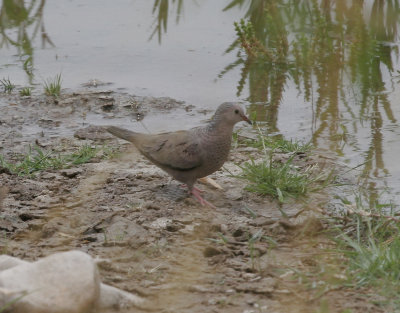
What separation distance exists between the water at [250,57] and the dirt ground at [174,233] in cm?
100

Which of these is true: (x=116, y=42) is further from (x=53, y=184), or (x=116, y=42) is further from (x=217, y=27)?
(x=53, y=184)

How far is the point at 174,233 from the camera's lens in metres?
5.09

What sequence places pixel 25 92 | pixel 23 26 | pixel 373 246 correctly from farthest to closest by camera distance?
pixel 23 26 → pixel 25 92 → pixel 373 246

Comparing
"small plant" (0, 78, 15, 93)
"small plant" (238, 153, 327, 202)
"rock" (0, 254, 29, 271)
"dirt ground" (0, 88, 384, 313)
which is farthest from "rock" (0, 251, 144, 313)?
"small plant" (0, 78, 15, 93)

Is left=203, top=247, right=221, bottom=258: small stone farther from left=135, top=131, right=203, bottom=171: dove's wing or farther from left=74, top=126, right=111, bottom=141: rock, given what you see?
left=74, top=126, right=111, bottom=141: rock

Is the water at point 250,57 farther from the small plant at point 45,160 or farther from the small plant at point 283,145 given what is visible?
the small plant at point 45,160

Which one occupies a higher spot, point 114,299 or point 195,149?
point 195,149

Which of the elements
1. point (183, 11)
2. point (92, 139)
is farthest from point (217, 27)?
point (92, 139)

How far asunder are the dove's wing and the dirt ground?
0.82 feet

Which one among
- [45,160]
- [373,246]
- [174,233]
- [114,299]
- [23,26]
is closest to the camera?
[114,299]

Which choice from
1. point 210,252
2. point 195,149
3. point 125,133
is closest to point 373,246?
point 210,252

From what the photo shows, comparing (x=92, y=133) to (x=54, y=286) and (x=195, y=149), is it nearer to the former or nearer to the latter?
(x=195, y=149)

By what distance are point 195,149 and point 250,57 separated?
341 centimetres

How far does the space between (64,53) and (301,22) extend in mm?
2918
